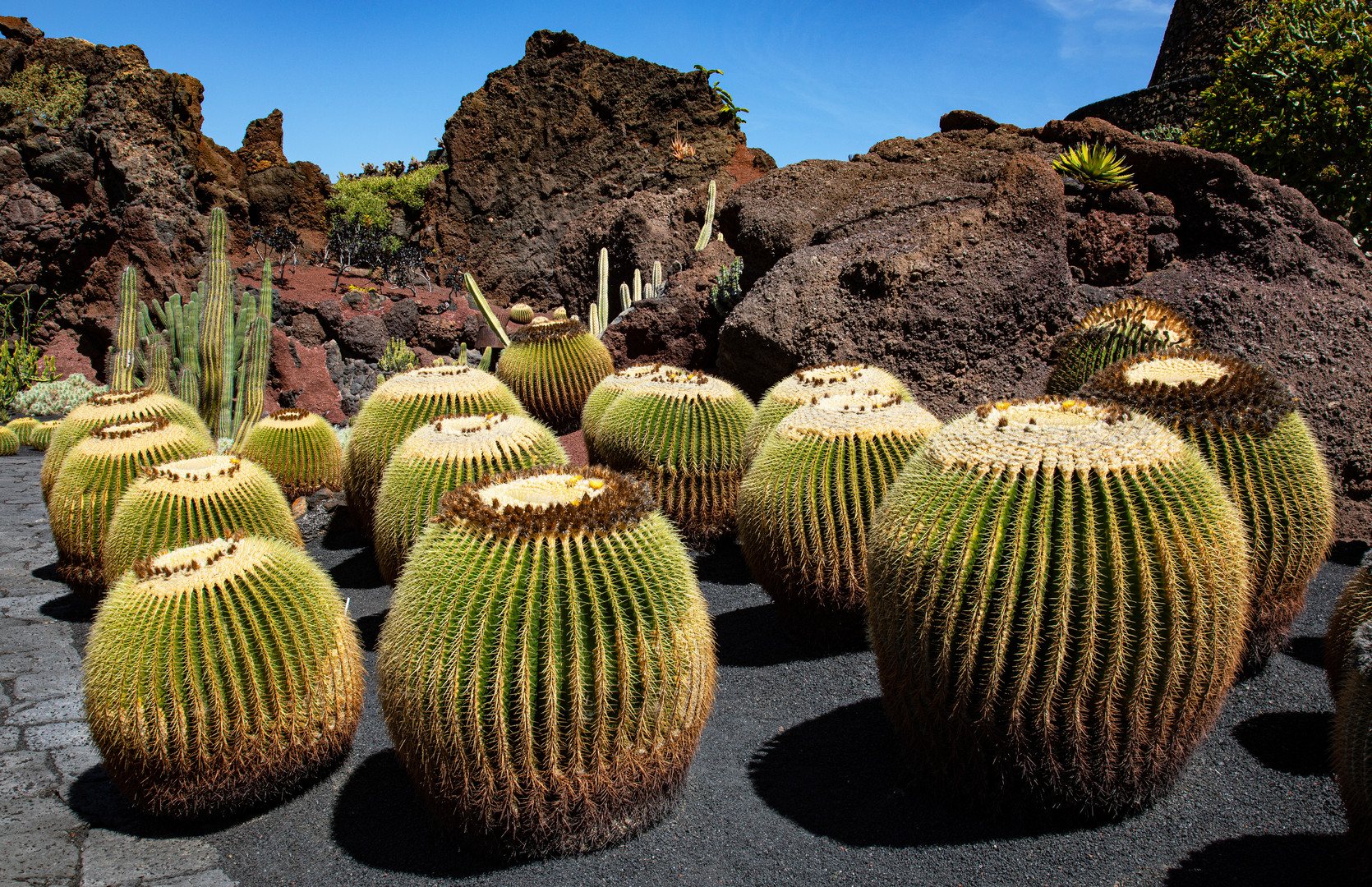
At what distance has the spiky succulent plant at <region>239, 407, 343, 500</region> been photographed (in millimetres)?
6961

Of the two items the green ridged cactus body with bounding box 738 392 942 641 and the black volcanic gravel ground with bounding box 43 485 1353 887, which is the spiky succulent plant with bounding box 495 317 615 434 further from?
the black volcanic gravel ground with bounding box 43 485 1353 887

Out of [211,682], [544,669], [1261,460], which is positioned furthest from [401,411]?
[1261,460]

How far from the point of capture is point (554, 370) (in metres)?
8.91

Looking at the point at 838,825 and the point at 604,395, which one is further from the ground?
the point at 604,395

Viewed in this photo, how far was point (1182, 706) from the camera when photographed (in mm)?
2646

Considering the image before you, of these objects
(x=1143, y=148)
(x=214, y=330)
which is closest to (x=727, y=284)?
(x=1143, y=148)

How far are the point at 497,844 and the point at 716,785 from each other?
859mm

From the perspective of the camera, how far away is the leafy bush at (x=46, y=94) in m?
13.7

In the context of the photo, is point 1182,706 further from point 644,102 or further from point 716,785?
point 644,102

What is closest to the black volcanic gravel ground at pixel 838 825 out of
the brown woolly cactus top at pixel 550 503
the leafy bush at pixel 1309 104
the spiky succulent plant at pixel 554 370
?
the brown woolly cactus top at pixel 550 503

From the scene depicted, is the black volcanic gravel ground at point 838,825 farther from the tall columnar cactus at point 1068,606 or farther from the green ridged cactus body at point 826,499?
the green ridged cactus body at point 826,499

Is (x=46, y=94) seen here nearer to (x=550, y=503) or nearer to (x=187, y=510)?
(x=187, y=510)

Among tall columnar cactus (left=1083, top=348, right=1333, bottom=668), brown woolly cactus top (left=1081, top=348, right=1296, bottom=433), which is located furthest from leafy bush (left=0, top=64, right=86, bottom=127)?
tall columnar cactus (left=1083, top=348, right=1333, bottom=668)

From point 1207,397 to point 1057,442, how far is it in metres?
1.32
